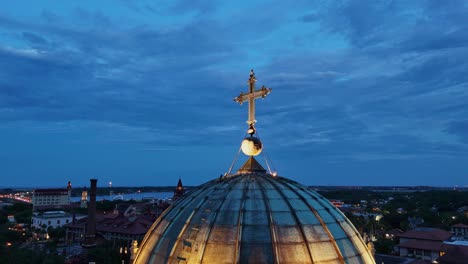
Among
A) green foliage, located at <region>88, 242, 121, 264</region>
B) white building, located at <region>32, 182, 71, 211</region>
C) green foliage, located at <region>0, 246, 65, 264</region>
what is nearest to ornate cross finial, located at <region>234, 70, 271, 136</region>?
green foliage, located at <region>88, 242, 121, 264</region>

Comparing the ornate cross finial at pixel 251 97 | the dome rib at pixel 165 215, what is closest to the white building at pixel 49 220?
the dome rib at pixel 165 215

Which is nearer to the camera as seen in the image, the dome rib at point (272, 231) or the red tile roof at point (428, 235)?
the dome rib at point (272, 231)

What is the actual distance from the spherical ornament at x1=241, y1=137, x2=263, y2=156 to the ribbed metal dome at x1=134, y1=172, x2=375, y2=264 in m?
1.20

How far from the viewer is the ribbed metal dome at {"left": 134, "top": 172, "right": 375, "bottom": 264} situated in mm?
8062

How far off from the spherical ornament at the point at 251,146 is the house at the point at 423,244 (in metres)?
66.9

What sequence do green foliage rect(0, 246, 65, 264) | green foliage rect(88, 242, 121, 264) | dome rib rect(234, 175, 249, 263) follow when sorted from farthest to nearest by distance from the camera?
1. green foliage rect(88, 242, 121, 264)
2. green foliage rect(0, 246, 65, 264)
3. dome rib rect(234, 175, 249, 263)

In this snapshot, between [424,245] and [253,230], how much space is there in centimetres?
7093

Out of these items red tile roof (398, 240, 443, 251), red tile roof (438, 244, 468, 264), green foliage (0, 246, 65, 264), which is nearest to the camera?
green foliage (0, 246, 65, 264)

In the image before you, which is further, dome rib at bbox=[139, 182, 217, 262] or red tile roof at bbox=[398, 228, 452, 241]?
red tile roof at bbox=[398, 228, 452, 241]

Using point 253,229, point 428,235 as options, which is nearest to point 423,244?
point 428,235

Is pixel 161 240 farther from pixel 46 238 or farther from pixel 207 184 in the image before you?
pixel 46 238

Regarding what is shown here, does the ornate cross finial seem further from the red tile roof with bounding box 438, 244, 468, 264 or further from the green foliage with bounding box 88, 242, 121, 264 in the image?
the red tile roof with bounding box 438, 244, 468, 264

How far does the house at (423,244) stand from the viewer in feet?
214

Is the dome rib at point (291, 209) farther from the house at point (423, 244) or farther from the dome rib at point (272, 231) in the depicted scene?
the house at point (423, 244)
